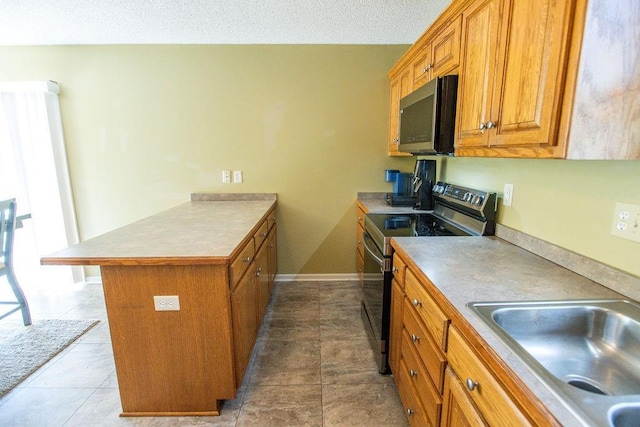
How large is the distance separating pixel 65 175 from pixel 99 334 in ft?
5.39

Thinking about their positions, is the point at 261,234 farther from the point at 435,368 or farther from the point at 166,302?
the point at 435,368

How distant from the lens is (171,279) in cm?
147

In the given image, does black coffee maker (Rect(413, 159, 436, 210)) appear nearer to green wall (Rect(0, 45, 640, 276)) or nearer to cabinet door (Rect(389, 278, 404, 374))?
green wall (Rect(0, 45, 640, 276))

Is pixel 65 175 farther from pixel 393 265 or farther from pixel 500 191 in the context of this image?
pixel 500 191

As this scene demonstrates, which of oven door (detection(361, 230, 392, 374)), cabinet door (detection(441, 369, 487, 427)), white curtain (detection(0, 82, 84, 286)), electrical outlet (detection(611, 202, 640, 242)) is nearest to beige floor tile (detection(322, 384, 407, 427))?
oven door (detection(361, 230, 392, 374))

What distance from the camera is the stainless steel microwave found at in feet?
5.45

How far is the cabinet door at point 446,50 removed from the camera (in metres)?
1.57

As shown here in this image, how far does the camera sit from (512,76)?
1160 mm

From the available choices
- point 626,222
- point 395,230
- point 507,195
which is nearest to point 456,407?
point 626,222

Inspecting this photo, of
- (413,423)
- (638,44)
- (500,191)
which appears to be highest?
(638,44)

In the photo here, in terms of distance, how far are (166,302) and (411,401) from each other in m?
1.23

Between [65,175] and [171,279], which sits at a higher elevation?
[65,175]

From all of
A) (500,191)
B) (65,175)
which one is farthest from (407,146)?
(65,175)

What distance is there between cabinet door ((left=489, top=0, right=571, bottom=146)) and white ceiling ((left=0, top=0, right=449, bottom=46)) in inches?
49.1
